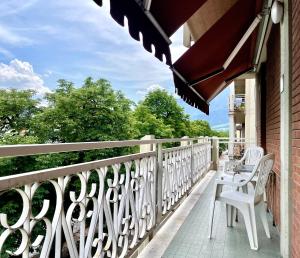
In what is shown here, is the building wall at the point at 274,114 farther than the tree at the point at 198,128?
No

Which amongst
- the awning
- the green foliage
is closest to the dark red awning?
the awning

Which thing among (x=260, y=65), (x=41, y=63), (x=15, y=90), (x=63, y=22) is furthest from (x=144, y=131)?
(x=41, y=63)

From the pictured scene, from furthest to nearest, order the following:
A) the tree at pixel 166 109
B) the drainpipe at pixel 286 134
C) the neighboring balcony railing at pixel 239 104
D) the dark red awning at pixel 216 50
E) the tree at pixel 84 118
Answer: the tree at pixel 166 109
the tree at pixel 84 118
the neighboring balcony railing at pixel 239 104
the dark red awning at pixel 216 50
the drainpipe at pixel 286 134

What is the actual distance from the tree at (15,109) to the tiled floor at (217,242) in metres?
28.6

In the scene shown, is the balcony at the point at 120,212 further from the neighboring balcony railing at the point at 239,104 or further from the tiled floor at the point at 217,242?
the neighboring balcony railing at the point at 239,104

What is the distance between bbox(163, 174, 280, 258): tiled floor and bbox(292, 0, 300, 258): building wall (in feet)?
2.34

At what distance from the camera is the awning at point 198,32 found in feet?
8.09

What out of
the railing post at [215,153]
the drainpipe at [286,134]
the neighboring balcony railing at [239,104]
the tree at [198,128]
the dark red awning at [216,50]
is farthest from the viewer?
the tree at [198,128]

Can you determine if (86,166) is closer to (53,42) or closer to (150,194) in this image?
(150,194)

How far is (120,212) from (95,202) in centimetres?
56

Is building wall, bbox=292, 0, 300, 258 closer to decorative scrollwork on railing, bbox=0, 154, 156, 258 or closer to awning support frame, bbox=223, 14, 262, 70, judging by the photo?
awning support frame, bbox=223, 14, 262, 70

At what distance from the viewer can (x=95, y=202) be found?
2316mm

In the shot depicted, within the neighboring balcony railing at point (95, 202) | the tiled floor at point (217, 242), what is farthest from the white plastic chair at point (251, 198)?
the neighboring balcony railing at point (95, 202)

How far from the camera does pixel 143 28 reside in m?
2.53
